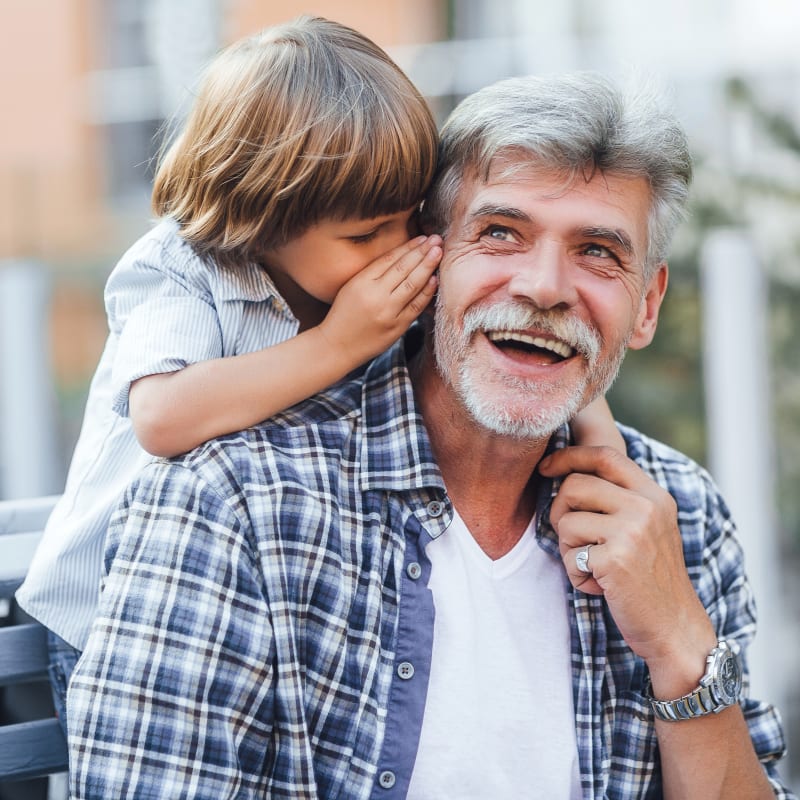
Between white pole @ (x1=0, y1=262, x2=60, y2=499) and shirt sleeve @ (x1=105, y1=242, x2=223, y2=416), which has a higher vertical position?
shirt sleeve @ (x1=105, y1=242, x2=223, y2=416)

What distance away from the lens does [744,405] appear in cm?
382

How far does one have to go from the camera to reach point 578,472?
2.17 metres

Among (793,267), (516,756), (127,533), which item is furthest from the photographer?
(793,267)

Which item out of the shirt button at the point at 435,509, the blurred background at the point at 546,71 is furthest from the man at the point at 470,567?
the blurred background at the point at 546,71

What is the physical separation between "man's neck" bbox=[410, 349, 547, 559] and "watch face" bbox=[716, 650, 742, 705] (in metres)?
0.40

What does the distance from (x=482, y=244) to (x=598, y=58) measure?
717 cm

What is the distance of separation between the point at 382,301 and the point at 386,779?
75 cm

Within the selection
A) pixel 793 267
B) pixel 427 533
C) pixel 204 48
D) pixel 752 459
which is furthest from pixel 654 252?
pixel 204 48

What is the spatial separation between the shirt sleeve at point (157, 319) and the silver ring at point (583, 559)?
2.30 ft

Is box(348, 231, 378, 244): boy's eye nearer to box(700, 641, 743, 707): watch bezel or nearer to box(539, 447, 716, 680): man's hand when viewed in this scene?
box(539, 447, 716, 680): man's hand

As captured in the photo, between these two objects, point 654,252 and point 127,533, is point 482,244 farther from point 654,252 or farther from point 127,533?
point 127,533

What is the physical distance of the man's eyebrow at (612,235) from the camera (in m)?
2.05

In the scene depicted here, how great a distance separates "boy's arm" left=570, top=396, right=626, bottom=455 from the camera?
2248 mm

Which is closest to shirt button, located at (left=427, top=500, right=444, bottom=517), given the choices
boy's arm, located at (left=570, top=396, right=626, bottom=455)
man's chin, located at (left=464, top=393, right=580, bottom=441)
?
man's chin, located at (left=464, top=393, right=580, bottom=441)
